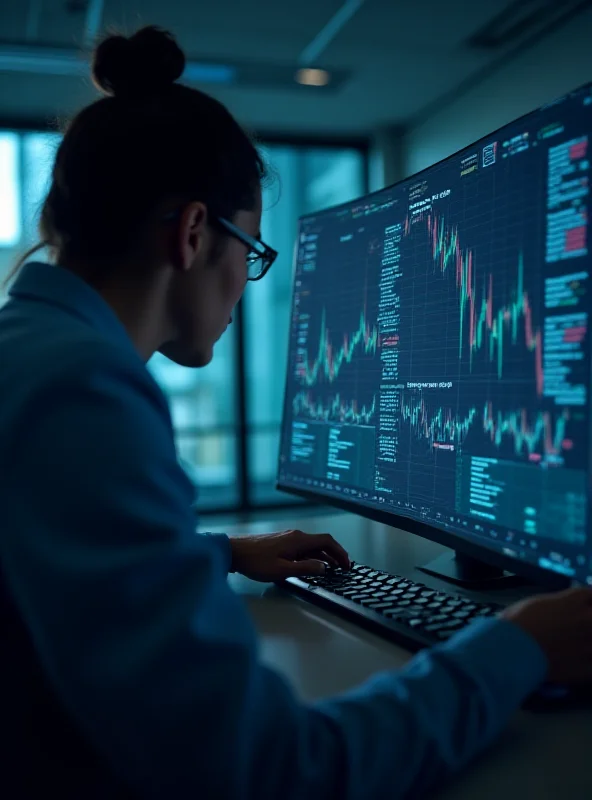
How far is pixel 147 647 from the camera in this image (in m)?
0.45

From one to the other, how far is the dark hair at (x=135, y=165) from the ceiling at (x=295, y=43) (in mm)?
2283

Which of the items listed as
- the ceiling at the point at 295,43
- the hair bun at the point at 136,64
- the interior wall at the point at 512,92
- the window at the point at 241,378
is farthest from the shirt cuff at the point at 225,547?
the window at the point at 241,378

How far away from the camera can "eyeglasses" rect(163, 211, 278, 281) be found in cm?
75

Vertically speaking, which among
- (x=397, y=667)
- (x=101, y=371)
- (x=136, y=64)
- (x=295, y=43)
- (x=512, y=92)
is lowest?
(x=397, y=667)

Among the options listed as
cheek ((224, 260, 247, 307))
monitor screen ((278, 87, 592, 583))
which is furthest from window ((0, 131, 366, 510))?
cheek ((224, 260, 247, 307))

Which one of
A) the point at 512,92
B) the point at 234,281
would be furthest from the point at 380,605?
the point at 512,92

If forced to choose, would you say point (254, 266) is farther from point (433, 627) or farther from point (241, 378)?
point (241, 378)

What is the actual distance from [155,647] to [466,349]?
55 cm

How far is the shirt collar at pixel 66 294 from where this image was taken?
24.8 inches

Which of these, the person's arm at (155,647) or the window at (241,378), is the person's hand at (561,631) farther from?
the window at (241,378)

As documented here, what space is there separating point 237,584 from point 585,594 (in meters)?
0.54

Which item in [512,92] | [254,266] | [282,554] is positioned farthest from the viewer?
[512,92]

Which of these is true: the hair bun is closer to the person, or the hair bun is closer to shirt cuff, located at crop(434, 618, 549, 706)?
the person

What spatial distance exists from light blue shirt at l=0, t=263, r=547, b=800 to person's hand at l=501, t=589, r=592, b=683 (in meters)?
0.06
